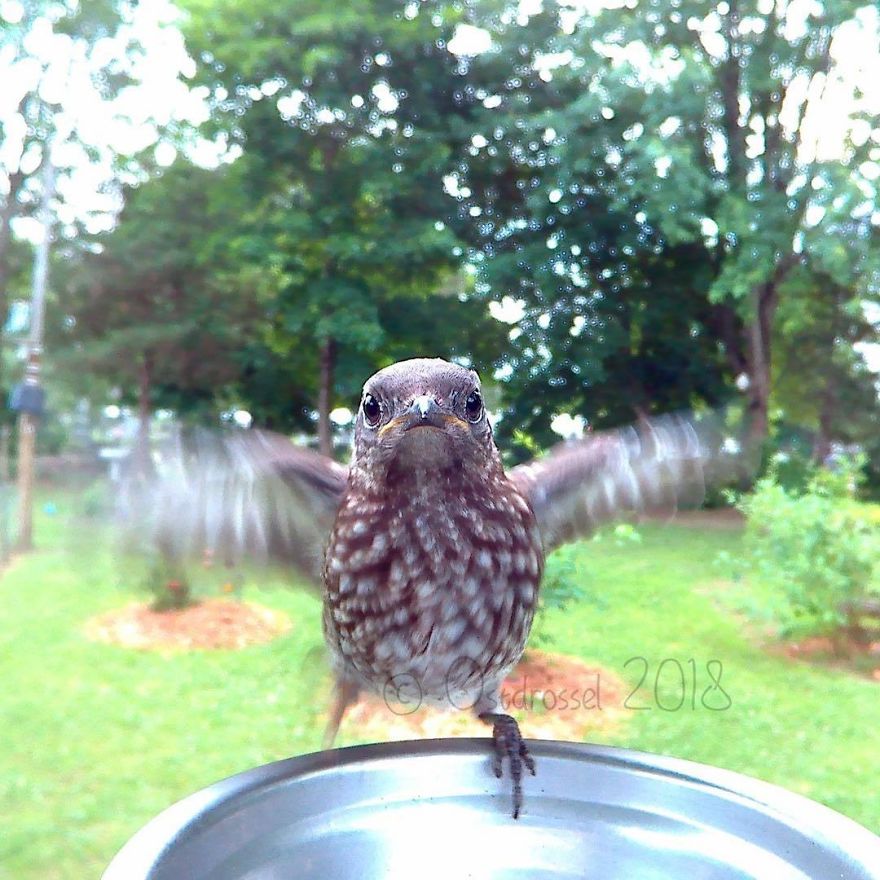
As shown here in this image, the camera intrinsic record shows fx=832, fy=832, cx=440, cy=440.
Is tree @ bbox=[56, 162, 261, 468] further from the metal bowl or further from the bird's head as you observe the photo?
the metal bowl

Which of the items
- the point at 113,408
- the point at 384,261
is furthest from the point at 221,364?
the point at 384,261

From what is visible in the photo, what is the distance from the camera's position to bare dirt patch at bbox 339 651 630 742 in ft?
4.59

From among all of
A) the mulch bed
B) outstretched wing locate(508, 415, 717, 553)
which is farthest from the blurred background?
outstretched wing locate(508, 415, 717, 553)

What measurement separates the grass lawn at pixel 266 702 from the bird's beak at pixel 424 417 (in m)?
0.69

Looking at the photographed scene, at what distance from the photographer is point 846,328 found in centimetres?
232

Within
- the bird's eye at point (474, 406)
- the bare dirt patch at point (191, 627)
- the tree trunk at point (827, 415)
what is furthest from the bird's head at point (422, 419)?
the tree trunk at point (827, 415)

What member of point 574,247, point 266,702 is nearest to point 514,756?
point 266,702

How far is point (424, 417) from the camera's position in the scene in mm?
690

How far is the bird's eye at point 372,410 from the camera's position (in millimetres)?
761

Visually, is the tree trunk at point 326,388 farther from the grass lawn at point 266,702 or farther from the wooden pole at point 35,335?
the wooden pole at point 35,335

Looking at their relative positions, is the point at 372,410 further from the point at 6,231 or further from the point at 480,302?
the point at 6,231

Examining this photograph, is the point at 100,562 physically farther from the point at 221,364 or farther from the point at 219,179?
A: the point at 219,179

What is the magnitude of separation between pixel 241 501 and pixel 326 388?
1134 millimetres

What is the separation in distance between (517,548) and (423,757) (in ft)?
0.74
